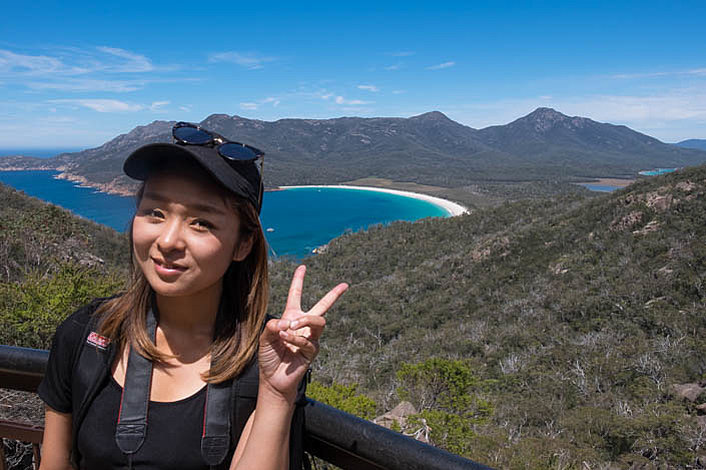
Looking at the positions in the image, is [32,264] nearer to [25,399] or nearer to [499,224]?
[25,399]

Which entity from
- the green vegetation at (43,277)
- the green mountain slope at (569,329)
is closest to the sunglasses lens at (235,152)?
the green mountain slope at (569,329)

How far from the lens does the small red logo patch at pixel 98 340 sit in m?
1.19

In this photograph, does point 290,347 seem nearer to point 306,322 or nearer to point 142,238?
point 306,322

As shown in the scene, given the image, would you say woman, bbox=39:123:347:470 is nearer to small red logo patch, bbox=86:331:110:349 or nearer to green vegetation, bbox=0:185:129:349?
small red logo patch, bbox=86:331:110:349

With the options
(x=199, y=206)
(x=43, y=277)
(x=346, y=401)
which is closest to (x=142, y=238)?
(x=199, y=206)

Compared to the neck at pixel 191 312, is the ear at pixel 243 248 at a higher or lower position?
higher

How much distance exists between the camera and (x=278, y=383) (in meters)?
1.09

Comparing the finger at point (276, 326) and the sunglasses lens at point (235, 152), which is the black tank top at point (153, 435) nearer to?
the finger at point (276, 326)

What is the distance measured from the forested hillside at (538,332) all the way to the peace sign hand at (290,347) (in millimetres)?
4733

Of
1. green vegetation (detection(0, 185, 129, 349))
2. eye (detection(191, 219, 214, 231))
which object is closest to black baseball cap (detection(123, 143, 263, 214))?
eye (detection(191, 219, 214, 231))

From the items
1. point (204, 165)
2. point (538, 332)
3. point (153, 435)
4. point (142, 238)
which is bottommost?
point (538, 332)

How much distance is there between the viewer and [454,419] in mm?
7309

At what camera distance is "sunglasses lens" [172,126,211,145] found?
48.2 inches

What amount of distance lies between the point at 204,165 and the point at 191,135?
19cm
